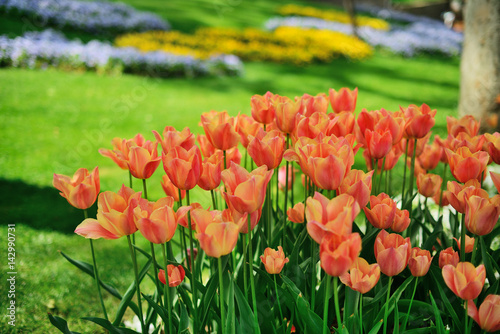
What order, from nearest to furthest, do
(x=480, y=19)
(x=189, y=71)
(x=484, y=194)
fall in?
(x=484, y=194)
(x=480, y=19)
(x=189, y=71)

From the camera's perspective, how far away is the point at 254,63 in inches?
351

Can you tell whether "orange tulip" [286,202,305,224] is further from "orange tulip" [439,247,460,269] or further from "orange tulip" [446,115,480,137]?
"orange tulip" [446,115,480,137]

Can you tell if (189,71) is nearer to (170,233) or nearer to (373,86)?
(373,86)

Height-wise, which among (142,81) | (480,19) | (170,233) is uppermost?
(480,19)

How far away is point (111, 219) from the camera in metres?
1.18

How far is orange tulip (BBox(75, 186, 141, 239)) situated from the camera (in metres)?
1.19

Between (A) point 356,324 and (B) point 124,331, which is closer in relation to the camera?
(A) point 356,324

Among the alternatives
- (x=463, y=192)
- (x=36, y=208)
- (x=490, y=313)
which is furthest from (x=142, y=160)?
(x=36, y=208)

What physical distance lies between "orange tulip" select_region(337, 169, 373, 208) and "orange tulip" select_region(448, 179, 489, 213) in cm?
26

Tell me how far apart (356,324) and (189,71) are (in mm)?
6791

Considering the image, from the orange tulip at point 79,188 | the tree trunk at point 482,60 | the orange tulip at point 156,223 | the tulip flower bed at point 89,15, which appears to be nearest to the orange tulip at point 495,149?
the orange tulip at point 156,223

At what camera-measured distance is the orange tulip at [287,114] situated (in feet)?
4.93

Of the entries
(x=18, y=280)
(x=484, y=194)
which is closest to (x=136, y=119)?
(x=18, y=280)

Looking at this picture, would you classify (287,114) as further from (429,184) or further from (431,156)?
(431,156)
